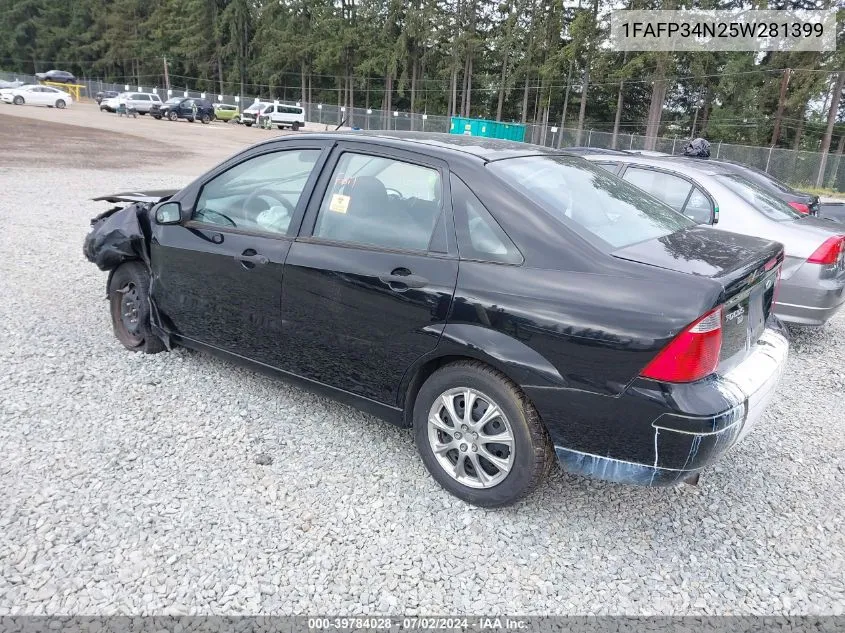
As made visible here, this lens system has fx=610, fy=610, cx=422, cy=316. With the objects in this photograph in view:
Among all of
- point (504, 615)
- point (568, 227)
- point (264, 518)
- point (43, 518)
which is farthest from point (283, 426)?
point (568, 227)

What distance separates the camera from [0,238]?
25.9ft

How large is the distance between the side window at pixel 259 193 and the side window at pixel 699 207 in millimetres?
3937

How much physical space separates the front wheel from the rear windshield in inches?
33.0

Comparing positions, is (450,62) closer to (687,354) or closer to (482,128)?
(482,128)

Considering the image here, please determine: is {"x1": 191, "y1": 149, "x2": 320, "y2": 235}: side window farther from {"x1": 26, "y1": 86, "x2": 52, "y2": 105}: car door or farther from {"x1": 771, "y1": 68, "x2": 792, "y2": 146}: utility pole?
{"x1": 26, "y1": 86, "x2": 52, "y2": 105}: car door

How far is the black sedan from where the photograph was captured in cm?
250

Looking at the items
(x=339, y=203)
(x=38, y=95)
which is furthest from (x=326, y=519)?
(x=38, y=95)

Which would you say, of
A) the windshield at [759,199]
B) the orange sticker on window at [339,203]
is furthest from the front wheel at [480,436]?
the windshield at [759,199]

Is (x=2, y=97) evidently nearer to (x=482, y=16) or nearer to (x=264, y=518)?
(x=482, y=16)

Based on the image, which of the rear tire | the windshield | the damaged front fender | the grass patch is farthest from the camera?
the grass patch

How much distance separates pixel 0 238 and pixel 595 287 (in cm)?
821

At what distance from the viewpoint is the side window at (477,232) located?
281 cm

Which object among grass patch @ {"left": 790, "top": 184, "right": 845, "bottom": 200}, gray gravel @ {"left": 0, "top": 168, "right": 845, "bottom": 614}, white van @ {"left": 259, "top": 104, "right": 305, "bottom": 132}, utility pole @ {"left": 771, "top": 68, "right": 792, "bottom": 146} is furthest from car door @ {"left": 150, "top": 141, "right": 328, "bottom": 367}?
utility pole @ {"left": 771, "top": 68, "right": 792, "bottom": 146}

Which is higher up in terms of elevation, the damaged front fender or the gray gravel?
the damaged front fender
